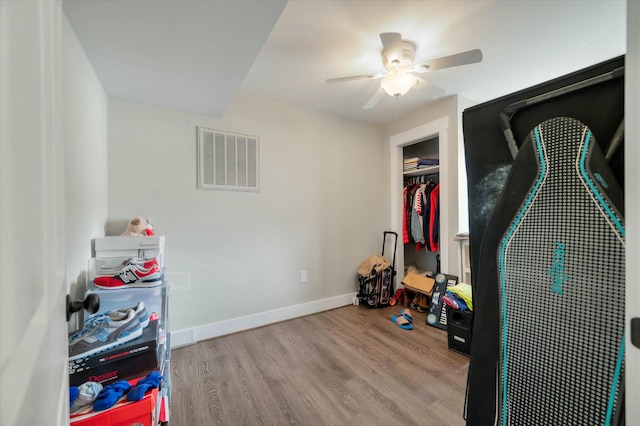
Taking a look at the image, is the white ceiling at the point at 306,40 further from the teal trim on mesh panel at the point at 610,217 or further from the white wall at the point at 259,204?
the teal trim on mesh panel at the point at 610,217

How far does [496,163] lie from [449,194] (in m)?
1.96

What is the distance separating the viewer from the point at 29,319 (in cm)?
34

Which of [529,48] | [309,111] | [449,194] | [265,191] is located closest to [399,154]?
[449,194]

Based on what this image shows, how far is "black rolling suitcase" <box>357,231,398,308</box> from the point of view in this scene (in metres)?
2.95

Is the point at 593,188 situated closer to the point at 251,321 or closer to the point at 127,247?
the point at 127,247

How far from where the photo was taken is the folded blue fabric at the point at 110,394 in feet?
2.84

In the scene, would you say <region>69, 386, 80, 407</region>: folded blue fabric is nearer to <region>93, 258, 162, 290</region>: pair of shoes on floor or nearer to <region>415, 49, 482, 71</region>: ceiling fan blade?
<region>93, 258, 162, 290</region>: pair of shoes on floor

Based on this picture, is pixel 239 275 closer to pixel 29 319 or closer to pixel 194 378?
pixel 194 378

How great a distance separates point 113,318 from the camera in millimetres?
1116

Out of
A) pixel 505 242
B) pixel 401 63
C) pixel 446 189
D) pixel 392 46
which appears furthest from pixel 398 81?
pixel 505 242

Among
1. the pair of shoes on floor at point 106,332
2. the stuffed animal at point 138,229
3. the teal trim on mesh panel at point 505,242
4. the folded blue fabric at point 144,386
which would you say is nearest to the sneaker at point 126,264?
the pair of shoes on floor at point 106,332

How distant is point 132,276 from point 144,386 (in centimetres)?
56

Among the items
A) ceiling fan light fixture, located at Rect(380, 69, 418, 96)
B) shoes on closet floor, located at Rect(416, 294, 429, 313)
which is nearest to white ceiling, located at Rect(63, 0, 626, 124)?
ceiling fan light fixture, located at Rect(380, 69, 418, 96)

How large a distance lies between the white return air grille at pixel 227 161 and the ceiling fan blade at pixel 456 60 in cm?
159
